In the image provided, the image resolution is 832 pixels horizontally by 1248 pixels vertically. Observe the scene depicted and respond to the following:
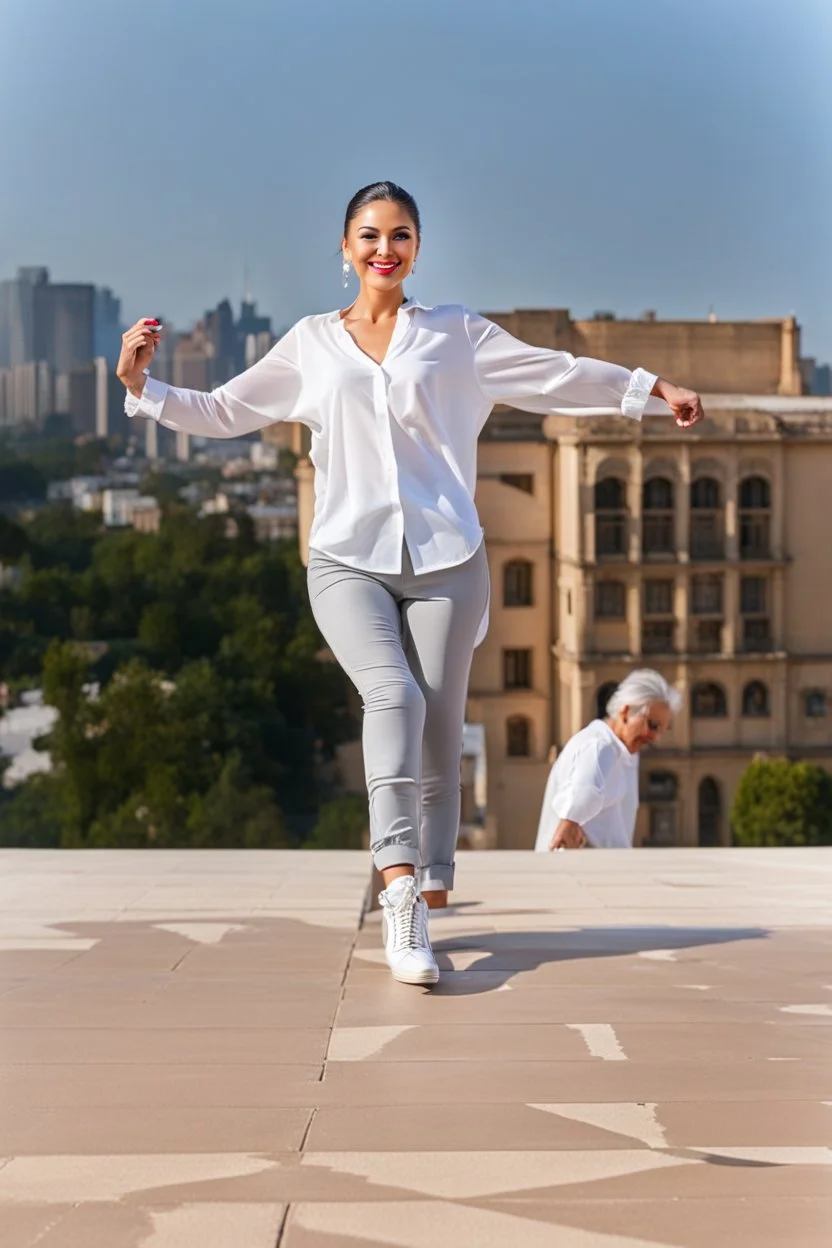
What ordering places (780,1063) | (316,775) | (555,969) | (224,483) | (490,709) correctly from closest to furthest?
(780,1063) → (555,969) → (316,775) → (490,709) → (224,483)

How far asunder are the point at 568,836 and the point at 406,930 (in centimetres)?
189

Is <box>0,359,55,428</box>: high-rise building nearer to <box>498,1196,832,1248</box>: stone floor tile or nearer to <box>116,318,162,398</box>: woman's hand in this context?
<box>116,318,162,398</box>: woman's hand

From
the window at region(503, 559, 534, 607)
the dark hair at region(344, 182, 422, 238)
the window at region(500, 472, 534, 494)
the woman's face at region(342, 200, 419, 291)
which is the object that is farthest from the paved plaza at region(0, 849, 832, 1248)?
the window at region(503, 559, 534, 607)

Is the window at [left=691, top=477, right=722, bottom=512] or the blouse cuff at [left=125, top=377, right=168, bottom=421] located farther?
the window at [left=691, top=477, right=722, bottom=512]

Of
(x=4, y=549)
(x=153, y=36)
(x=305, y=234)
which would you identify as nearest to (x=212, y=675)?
(x=4, y=549)

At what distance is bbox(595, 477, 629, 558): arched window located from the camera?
36.6 metres

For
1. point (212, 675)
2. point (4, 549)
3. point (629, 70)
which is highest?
point (629, 70)

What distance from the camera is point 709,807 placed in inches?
1452

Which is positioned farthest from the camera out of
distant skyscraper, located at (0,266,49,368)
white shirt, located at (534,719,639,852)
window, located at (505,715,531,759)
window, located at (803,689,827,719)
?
distant skyscraper, located at (0,266,49,368)

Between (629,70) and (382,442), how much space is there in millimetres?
45908

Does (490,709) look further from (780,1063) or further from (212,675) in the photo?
(780,1063)

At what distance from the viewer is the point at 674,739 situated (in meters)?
37.1

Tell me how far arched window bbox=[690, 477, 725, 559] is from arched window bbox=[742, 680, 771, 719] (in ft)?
8.48

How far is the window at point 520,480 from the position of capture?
118 feet
